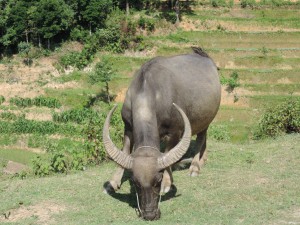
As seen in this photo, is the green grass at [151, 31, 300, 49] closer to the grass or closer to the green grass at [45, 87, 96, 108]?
the green grass at [45, 87, 96, 108]

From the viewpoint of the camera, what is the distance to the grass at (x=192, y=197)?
6.77 m

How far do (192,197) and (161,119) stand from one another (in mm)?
1345

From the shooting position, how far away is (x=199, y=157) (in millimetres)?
10016

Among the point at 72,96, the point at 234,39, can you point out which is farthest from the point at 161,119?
the point at 234,39

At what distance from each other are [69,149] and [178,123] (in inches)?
149

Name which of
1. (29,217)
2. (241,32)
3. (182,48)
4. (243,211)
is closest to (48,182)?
(29,217)

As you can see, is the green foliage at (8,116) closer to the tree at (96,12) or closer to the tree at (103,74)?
the tree at (103,74)

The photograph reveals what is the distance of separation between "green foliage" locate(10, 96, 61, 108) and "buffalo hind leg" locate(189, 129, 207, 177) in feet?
61.0

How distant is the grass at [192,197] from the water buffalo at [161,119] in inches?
13.7

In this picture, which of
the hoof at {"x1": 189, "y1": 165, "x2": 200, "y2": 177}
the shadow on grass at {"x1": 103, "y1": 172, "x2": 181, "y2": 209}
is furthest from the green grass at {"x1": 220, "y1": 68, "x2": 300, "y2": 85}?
the shadow on grass at {"x1": 103, "y1": 172, "x2": 181, "y2": 209}

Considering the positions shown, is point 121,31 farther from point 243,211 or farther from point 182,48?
point 243,211

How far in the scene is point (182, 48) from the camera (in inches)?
1304

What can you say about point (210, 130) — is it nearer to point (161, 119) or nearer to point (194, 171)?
point (194, 171)

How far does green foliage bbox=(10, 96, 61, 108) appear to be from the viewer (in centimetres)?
2750
